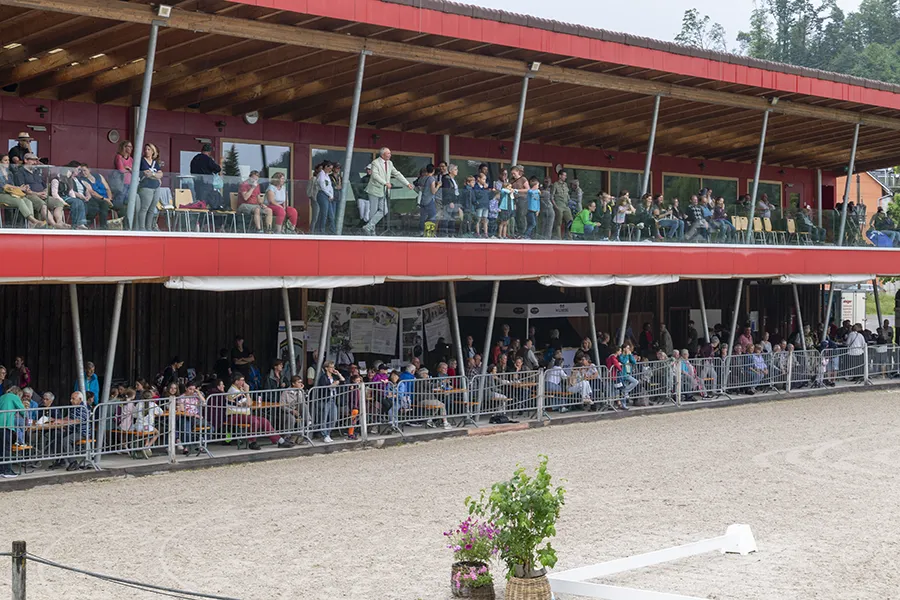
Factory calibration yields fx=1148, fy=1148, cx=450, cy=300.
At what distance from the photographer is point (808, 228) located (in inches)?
1145

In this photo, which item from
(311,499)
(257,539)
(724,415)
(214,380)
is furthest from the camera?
(724,415)

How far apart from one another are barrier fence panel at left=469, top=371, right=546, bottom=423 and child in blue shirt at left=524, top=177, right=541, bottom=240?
2.85 meters

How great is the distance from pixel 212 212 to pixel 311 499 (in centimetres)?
518

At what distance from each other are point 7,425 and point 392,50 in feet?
30.5

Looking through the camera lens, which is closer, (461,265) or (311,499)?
(311,499)

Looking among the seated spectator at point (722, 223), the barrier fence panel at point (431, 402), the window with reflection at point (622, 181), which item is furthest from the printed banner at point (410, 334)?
the window with reflection at point (622, 181)

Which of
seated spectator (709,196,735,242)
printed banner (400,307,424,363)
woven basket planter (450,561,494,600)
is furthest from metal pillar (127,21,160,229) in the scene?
seated spectator (709,196,735,242)

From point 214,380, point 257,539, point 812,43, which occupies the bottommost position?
point 257,539

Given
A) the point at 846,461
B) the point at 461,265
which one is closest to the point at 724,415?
the point at 846,461

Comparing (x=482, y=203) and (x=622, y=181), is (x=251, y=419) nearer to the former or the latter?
(x=482, y=203)

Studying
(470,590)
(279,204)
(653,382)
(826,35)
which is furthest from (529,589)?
(826,35)

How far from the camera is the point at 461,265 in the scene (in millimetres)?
21938

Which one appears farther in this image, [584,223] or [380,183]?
[584,223]

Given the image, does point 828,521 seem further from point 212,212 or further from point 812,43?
point 812,43
